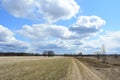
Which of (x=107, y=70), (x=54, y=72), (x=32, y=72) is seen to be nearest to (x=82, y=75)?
(x=54, y=72)

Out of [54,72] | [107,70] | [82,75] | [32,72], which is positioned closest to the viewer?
[82,75]

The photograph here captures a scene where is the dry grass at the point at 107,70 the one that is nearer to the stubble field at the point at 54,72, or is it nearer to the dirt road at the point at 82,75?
the stubble field at the point at 54,72

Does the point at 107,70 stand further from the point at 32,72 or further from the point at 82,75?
the point at 32,72

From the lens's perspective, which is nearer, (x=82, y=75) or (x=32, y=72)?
(x=82, y=75)

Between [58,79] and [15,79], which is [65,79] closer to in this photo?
[58,79]

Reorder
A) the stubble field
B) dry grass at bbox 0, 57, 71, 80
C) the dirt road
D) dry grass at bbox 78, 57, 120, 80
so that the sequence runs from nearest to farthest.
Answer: dry grass at bbox 0, 57, 71, 80
the stubble field
the dirt road
dry grass at bbox 78, 57, 120, 80

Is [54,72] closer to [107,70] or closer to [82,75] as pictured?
[82,75]

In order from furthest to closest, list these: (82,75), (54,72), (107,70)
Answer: (107,70) → (54,72) → (82,75)

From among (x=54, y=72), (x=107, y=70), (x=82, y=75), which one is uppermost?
(x=107, y=70)

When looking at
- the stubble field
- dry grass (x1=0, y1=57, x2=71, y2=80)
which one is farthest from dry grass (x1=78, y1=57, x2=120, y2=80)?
dry grass (x1=0, y1=57, x2=71, y2=80)

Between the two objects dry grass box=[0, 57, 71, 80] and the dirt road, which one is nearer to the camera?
dry grass box=[0, 57, 71, 80]

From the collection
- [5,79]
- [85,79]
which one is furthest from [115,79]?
[5,79]

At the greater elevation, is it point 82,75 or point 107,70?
point 107,70

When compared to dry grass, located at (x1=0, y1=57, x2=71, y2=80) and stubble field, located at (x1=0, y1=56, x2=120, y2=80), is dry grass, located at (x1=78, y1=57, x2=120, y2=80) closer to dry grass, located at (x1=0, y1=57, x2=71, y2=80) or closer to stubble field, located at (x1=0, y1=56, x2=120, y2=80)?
stubble field, located at (x1=0, y1=56, x2=120, y2=80)
